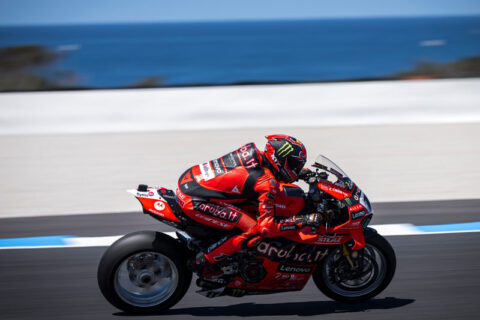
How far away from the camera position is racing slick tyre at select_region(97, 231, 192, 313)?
500cm

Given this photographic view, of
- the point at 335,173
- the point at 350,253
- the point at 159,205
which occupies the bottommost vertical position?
the point at 350,253

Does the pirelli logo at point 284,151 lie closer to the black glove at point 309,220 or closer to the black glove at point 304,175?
the black glove at point 304,175

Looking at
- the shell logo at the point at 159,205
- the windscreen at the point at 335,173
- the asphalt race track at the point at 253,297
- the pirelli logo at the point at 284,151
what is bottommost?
the asphalt race track at the point at 253,297

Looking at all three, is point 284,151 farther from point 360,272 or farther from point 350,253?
point 360,272

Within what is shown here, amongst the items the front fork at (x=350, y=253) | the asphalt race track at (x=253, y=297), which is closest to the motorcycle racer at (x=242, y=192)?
the front fork at (x=350, y=253)

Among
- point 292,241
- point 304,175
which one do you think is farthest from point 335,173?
point 292,241

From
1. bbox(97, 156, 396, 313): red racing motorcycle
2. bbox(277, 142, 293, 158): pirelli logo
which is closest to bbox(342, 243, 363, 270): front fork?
bbox(97, 156, 396, 313): red racing motorcycle

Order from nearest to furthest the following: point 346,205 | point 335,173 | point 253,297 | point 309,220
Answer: point 309,220
point 346,205
point 335,173
point 253,297

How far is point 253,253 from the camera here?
5.12 meters

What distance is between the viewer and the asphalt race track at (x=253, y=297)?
5.28m

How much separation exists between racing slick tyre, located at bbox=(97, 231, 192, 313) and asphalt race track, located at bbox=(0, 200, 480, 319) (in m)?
0.15

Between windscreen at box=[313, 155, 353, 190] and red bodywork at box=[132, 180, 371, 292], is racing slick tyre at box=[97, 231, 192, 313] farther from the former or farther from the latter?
windscreen at box=[313, 155, 353, 190]

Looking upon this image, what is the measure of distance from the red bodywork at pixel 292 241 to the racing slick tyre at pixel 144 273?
248 mm

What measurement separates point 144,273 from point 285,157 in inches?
59.7
